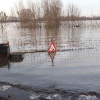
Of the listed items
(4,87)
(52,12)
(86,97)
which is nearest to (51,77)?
(4,87)

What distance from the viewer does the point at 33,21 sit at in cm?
6619

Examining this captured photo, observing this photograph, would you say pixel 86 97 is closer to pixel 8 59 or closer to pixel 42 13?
pixel 8 59

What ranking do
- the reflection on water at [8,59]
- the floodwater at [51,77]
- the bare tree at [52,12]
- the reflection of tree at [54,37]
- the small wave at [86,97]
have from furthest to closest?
1. the bare tree at [52,12]
2. the reflection of tree at [54,37]
3. the reflection on water at [8,59]
4. the floodwater at [51,77]
5. the small wave at [86,97]

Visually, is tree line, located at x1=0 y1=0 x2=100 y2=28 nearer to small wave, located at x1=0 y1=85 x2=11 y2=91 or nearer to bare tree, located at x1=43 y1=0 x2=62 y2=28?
bare tree, located at x1=43 y1=0 x2=62 y2=28

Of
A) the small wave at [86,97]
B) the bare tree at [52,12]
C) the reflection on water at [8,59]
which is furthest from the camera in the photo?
the bare tree at [52,12]

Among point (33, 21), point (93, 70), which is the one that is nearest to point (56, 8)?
point (33, 21)

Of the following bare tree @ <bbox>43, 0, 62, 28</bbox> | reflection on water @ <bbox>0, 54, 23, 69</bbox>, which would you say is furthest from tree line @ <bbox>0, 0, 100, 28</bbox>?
reflection on water @ <bbox>0, 54, 23, 69</bbox>

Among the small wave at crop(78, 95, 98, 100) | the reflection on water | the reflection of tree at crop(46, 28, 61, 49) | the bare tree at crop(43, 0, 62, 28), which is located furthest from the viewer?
the bare tree at crop(43, 0, 62, 28)

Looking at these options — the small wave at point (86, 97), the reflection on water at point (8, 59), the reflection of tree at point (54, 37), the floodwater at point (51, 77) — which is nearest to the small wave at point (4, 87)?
the floodwater at point (51, 77)

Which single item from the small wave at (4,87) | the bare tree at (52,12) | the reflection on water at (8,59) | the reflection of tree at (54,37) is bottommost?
the small wave at (4,87)

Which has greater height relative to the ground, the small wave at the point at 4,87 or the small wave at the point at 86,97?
the small wave at the point at 4,87

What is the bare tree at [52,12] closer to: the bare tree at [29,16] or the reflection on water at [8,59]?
the bare tree at [29,16]

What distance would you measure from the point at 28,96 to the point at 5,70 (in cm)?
491

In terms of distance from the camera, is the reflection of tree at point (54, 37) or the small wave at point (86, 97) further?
the reflection of tree at point (54, 37)
